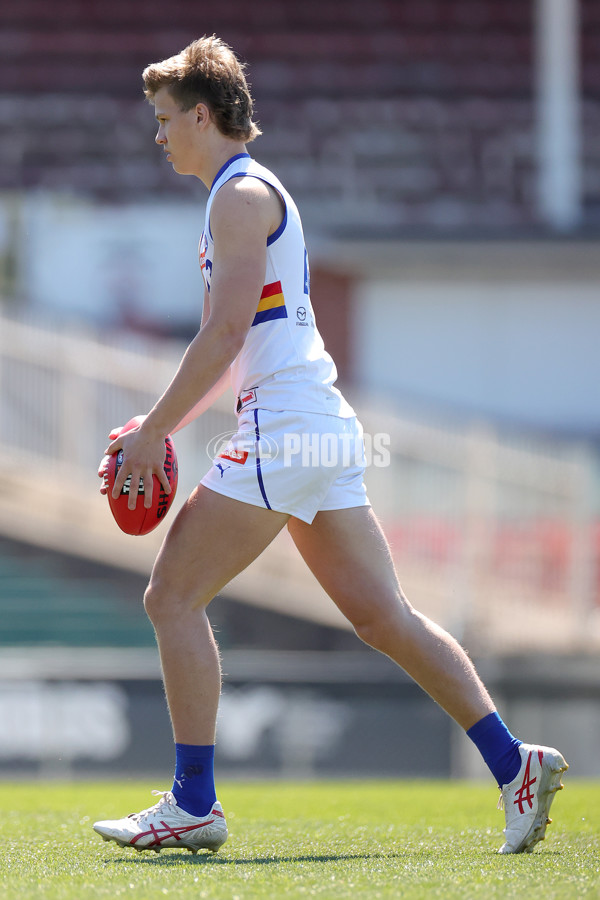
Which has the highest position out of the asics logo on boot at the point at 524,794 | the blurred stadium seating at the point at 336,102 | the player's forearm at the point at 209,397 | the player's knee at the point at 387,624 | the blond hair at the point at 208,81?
the blurred stadium seating at the point at 336,102

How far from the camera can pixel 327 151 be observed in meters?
15.7

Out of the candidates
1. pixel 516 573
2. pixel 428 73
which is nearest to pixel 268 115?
pixel 428 73

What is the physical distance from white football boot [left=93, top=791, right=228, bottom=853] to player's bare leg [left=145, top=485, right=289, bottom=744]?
0.18 meters

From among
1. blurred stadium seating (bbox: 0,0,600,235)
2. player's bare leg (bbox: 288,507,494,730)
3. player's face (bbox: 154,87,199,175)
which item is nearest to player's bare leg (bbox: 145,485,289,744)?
player's bare leg (bbox: 288,507,494,730)

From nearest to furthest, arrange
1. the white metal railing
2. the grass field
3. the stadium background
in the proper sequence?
the grass field, the stadium background, the white metal railing

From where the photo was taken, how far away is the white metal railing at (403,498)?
10.0 meters

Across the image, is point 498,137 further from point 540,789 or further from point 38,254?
point 540,789

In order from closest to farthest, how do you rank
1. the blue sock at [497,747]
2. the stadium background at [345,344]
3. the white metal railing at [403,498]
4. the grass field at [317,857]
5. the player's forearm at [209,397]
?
the grass field at [317,857], the blue sock at [497,747], the player's forearm at [209,397], the stadium background at [345,344], the white metal railing at [403,498]

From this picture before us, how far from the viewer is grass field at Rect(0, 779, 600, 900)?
2789 millimetres

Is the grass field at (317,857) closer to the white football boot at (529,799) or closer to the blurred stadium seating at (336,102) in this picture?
the white football boot at (529,799)

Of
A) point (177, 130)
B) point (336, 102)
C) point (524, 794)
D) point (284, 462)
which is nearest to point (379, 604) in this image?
point (284, 462)

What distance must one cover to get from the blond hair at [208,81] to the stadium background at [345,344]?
5891 millimetres
